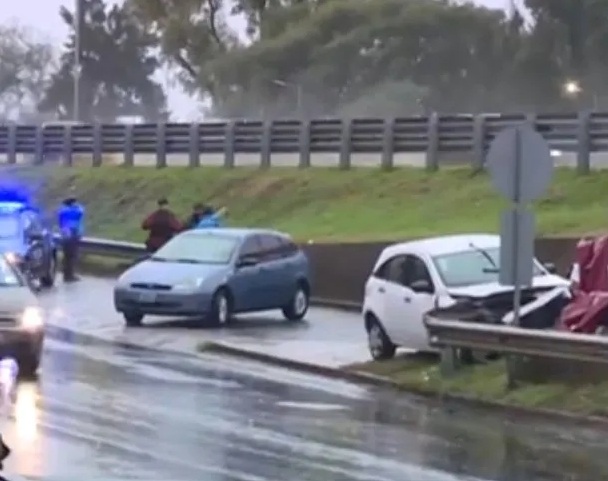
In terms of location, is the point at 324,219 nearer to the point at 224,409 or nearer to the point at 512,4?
the point at 224,409

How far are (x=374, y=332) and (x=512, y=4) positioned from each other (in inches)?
2621

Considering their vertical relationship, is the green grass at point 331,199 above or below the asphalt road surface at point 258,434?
above

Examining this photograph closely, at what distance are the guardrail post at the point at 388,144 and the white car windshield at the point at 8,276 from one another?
20874 millimetres

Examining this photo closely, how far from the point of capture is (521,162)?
21156mm

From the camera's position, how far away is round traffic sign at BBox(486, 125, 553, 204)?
21125 millimetres

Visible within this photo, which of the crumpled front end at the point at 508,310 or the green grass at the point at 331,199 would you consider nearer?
the crumpled front end at the point at 508,310

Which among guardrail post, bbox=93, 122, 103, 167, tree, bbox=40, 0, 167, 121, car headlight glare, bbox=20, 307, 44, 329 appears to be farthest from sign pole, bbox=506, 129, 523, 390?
tree, bbox=40, 0, 167, 121

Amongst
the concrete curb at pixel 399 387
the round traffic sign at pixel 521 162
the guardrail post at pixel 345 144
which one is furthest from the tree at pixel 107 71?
the round traffic sign at pixel 521 162

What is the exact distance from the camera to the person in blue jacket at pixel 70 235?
3953 cm

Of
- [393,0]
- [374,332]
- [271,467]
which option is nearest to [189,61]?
[393,0]

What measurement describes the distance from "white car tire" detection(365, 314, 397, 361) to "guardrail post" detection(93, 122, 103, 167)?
32.1 metres

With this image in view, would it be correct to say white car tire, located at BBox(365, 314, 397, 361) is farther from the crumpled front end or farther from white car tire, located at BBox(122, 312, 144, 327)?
white car tire, located at BBox(122, 312, 144, 327)

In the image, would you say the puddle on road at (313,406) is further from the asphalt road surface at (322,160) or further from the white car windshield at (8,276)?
the asphalt road surface at (322,160)

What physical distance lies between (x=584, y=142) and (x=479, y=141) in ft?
10.7
